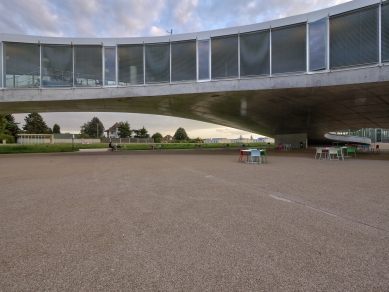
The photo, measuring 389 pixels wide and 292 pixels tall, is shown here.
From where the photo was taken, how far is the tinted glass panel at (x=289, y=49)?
15.5 meters

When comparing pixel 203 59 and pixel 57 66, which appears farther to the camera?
pixel 57 66

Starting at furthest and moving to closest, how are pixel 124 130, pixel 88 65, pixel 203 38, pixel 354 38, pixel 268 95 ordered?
pixel 124 130
pixel 88 65
pixel 268 95
pixel 203 38
pixel 354 38

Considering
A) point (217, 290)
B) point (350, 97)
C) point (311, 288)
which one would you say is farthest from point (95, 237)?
point (350, 97)

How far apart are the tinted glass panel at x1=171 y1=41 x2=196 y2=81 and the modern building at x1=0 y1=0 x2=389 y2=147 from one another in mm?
74

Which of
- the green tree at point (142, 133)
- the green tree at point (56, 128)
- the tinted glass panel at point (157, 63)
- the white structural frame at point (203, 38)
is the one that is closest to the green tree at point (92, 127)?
the green tree at point (56, 128)

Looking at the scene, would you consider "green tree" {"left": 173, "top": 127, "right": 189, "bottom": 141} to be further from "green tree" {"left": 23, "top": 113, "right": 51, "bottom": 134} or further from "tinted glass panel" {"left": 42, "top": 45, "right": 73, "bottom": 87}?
"tinted glass panel" {"left": 42, "top": 45, "right": 73, "bottom": 87}

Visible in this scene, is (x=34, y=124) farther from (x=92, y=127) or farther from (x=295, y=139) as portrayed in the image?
(x=295, y=139)

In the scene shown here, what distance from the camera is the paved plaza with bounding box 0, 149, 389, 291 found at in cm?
238

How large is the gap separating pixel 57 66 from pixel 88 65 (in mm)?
2463

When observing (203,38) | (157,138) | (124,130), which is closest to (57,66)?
(203,38)

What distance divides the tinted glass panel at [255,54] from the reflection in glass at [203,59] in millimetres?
2567

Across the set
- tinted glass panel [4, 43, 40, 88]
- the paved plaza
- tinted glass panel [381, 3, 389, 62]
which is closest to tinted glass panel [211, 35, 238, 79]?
tinted glass panel [381, 3, 389, 62]

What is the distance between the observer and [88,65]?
61.5 ft

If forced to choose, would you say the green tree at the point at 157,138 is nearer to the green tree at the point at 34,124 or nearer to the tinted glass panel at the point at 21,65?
the green tree at the point at 34,124
